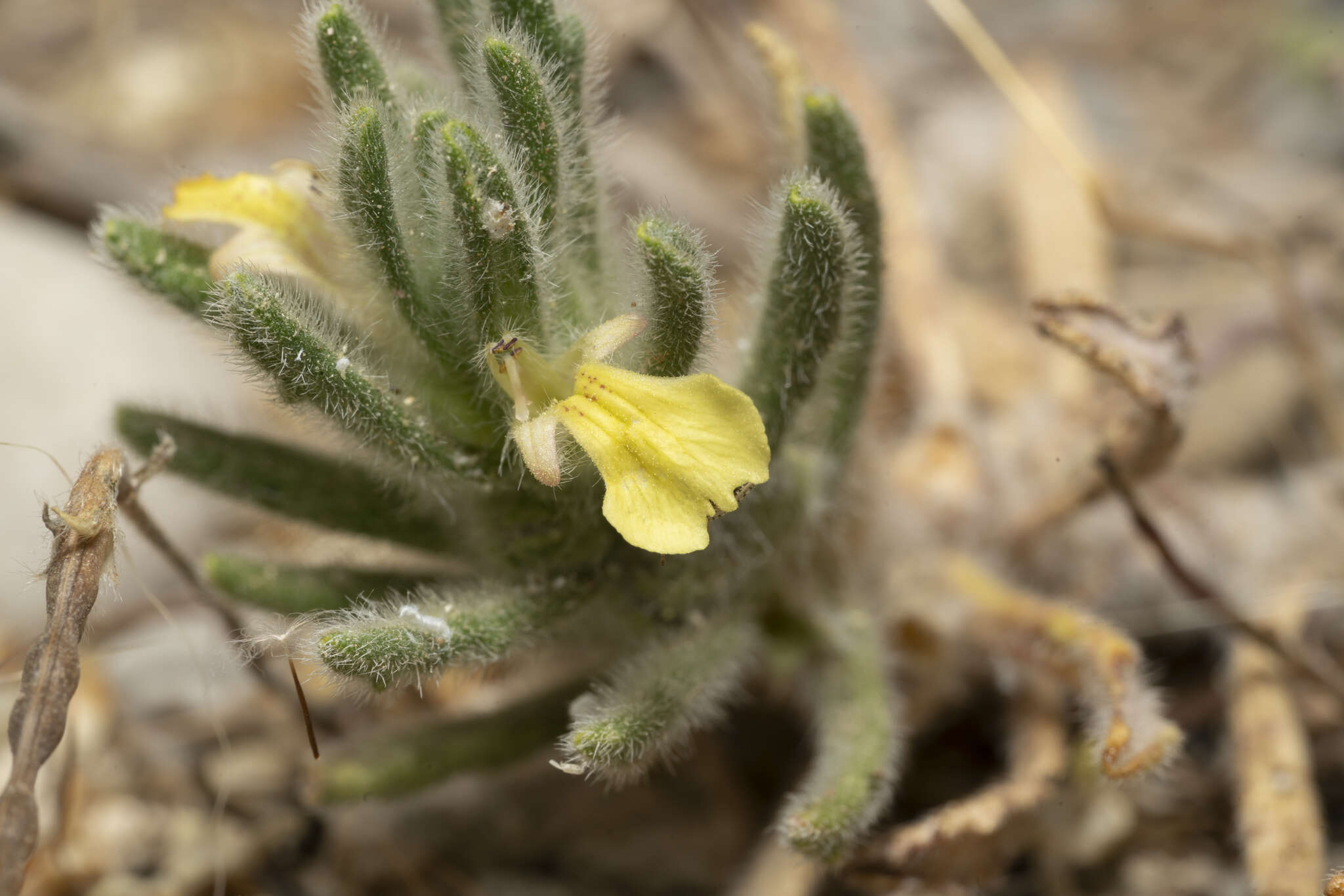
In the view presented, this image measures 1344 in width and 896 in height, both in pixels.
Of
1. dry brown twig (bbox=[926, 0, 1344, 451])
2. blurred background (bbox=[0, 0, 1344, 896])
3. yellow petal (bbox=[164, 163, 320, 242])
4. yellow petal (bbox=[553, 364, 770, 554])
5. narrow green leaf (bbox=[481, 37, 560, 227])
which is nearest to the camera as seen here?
yellow petal (bbox=[553, 364, 770, 554])

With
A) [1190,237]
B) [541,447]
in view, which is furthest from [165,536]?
[1190,237]

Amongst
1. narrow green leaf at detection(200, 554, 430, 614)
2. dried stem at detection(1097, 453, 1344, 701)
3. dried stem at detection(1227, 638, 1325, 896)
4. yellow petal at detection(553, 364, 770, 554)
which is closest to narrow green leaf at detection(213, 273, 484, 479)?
yellow petal at detection(553, 364, 770, 554)

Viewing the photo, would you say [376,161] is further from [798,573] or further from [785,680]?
[785,680]

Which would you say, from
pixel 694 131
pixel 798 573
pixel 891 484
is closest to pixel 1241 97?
pixel 694 131

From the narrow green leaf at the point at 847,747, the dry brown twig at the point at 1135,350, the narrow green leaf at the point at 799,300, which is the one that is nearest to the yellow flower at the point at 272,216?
the narrow green leaf at the point at 799,300

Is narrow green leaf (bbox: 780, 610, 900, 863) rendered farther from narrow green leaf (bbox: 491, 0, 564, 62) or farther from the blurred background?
narrow green leaf (bbox: 491, 0, 564, 62)

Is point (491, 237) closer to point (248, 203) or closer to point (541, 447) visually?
point (541, 447)
